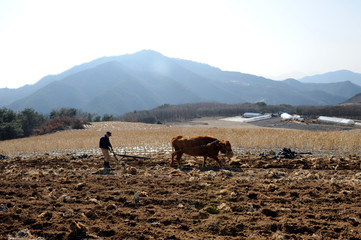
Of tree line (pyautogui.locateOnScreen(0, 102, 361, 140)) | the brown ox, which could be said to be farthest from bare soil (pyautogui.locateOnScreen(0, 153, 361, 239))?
tree line (pyautogui.locateOnScreen(0, 102, 361, 140))

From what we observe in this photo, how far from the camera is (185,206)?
5977 millimetres

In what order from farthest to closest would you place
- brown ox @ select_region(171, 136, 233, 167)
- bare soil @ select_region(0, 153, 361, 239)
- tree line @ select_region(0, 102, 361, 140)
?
tree line @ select_region(0, 102, 361, 140), brown ox @ select_region(171, 136, 233, 167), bare soil @ select_region(0, 153, 361, 239)

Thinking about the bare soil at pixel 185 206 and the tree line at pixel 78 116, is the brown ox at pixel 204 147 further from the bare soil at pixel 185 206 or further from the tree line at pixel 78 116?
the tree line at pixel 78 116

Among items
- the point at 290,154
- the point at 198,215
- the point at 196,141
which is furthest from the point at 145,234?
the point at 290,154

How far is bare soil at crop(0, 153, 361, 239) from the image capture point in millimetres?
4652

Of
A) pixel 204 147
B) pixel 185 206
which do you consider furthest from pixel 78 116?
pixel 185 206

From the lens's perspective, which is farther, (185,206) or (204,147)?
(204,147)

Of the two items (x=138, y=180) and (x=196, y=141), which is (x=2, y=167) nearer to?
(x=138, y=180)

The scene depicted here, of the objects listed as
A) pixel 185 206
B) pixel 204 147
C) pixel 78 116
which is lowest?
pixel 185 206

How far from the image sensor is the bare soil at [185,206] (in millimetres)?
4652

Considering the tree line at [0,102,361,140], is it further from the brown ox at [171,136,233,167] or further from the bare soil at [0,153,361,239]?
the bare soil at [0,153,361,239]

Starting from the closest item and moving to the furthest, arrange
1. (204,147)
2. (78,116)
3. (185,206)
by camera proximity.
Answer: (185,206) → (204,147) → (78,116)

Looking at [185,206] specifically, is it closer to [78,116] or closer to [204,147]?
[204,147]

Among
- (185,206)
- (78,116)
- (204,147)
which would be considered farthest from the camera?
(78,116)
